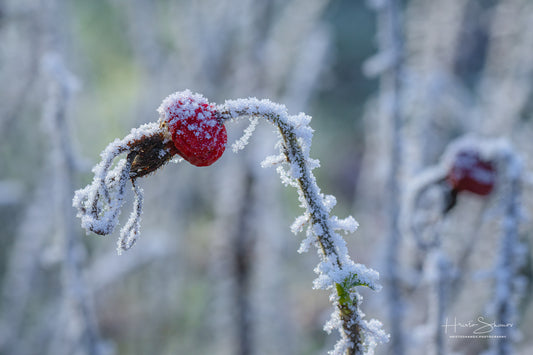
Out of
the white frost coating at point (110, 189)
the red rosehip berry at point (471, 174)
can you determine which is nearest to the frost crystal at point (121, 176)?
the white frost coating at point (110, 189)

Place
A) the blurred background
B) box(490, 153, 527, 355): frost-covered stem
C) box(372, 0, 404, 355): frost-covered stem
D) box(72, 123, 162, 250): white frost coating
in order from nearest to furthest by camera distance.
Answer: box(72, 123, 162, 250): white frost coating → box(490, 153, 527, 355): frost-covered stem → the blurred background → box(372, 0, 404, 355): frost-covered stem

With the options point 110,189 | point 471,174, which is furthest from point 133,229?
point 471,174

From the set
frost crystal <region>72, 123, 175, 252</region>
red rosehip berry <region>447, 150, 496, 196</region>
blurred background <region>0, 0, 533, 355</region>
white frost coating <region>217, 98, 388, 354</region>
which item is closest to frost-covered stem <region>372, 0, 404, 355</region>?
blurred background <region>0, 0, 533, 355</region>

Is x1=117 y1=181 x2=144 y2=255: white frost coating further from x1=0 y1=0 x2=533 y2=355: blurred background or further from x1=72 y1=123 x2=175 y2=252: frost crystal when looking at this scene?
x1=0 y1=0 x2=533 y2=355: blurred background

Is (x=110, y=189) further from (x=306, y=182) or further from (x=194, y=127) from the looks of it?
(x=306, y=182)

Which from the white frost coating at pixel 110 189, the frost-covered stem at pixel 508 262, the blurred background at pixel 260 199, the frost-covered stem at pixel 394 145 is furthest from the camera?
the frost-covered stem at pixel 394 145

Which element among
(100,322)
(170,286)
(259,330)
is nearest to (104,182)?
(259,330)

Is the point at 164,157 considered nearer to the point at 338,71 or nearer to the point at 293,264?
the point at 293,264

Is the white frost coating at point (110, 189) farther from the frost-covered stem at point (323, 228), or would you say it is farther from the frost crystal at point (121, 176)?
the frost-covered stem at point (323, 228)

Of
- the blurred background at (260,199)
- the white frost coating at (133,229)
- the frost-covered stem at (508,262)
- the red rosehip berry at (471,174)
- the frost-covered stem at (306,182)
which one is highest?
the blurred background at (260,199)
